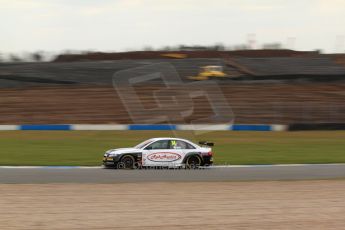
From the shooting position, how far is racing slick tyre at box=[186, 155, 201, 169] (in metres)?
16.6

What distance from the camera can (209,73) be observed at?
3975 centimetres

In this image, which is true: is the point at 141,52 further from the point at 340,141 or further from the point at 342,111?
the point at 340,141

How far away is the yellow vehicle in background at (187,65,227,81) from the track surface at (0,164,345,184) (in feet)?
74.0

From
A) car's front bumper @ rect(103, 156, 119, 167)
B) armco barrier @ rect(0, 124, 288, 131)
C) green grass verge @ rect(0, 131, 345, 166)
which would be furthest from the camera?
armco barrier @ rect(0, 124, 288, 131)

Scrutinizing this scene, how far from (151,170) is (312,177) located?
4016 mm

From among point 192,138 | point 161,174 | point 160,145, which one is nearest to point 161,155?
point 160,145

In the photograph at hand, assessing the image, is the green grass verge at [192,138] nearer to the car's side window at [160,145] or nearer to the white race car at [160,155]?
the white race car at [160,155]

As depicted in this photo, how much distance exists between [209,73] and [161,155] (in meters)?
23.7

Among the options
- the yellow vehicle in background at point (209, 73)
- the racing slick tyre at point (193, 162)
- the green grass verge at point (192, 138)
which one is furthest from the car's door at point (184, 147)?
the yellow vehicle in background at point (209, 73)

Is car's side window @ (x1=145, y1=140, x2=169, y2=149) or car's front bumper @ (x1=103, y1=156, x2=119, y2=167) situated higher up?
car's side window @ (x1=145, y1=140, x2=169, y2=149)

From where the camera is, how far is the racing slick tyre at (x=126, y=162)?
1631 cm

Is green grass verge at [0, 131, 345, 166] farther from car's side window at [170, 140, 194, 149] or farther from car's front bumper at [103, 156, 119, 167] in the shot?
car's side window at [170, 140, 194, 149]

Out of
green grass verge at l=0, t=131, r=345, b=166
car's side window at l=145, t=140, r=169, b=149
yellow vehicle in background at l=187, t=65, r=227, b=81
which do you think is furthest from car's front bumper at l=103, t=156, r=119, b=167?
yellow vehicle in background at l=187, t=65, r=227, b=81

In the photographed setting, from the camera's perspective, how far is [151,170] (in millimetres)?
16031
